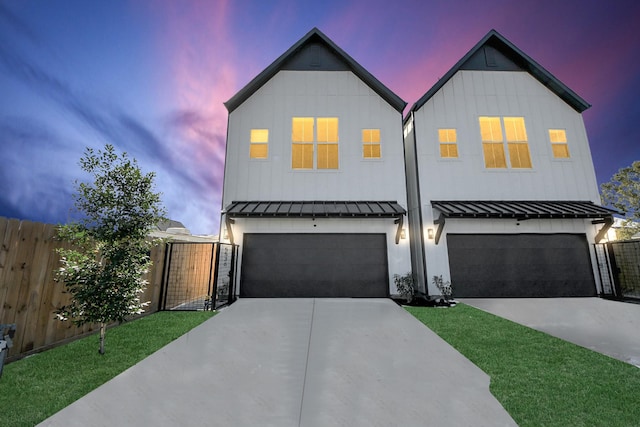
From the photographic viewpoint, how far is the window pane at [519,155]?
31.3 feet

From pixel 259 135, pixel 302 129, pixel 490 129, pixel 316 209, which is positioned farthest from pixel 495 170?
pixel 259 135

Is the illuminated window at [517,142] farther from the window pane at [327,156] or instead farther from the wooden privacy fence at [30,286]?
the wooden privacy fence at [30,286]

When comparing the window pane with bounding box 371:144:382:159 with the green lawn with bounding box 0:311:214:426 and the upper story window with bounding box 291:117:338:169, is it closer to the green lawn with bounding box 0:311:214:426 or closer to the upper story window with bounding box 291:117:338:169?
the upper story window with bounding box 291:117:338:169

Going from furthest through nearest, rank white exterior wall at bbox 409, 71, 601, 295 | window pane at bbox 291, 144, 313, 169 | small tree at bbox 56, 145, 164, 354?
window pane at bbox 291, 144, 313, 169, white exterior wall at bbox 409, 71, 601, 295, small tree at bbox 56, 145, 164, 354

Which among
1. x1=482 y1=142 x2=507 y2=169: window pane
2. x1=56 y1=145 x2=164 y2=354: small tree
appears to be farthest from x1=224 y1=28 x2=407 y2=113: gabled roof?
x1=56 y1=145 x2=164 y2=354: small tree

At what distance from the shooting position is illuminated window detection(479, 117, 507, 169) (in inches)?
376

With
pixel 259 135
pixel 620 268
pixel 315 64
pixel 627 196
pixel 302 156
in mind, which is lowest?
pixel 620 268

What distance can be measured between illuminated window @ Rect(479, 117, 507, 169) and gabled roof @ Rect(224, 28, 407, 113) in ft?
11.1

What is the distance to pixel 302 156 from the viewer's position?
959 cm

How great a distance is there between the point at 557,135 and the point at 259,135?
39.3 feet

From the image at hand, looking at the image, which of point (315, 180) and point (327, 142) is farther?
point (327, 142)

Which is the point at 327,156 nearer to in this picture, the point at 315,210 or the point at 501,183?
the point at 315,210

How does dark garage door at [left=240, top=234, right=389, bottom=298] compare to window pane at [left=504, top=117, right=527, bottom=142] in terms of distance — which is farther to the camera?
window pane at [left=504, top=117, right=527, bottom=142]

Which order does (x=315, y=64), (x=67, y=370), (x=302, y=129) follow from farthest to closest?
(x=315, y=64)
(x=302, y=129)
(x=67, y=370)
